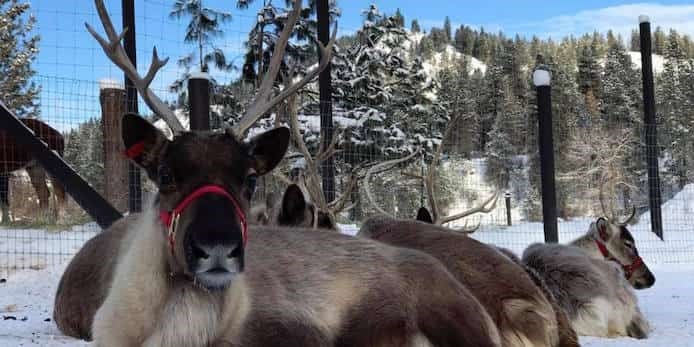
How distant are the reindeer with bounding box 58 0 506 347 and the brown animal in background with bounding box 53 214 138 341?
1.33 metres

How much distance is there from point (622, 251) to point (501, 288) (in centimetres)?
547

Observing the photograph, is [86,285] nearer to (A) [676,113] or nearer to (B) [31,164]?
(B) [31,164]

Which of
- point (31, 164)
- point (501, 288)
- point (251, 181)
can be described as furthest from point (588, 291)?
point (31, 164)

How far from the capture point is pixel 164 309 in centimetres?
285

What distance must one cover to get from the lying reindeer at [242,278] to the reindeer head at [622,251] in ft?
18.8

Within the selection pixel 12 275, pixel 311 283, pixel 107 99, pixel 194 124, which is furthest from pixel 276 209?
pixel 311 283

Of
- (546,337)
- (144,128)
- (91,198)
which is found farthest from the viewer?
(91,198)

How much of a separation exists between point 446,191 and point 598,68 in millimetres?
43307

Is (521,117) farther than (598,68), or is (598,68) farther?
(598,68)

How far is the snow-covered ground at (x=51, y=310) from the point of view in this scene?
471 centimetres

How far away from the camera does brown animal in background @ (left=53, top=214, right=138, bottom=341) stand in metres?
4.61

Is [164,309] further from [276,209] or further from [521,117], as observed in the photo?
[521,117]

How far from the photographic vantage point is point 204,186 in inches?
111

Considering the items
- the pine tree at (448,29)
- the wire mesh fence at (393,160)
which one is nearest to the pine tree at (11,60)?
the wire mesh fence at (393,160)
